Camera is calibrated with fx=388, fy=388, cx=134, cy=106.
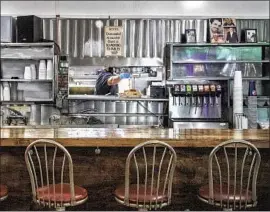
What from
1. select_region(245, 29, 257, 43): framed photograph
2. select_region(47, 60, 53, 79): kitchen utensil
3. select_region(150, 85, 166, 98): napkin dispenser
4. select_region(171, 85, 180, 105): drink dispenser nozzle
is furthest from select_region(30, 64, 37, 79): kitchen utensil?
select_region(245, 29, 257, 43): framed photograph

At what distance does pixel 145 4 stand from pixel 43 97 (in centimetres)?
240

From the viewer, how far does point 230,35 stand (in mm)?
6379

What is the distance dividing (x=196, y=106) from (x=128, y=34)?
5.87 feet

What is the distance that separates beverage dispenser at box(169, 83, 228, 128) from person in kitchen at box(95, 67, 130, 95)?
0.95 meters

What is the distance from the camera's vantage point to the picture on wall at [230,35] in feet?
20.8

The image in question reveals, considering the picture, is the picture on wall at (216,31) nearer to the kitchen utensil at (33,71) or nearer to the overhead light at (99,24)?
the overhead light at (99,24)

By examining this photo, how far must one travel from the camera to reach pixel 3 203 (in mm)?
3422

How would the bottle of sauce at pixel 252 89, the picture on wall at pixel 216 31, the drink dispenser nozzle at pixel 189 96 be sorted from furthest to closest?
the bottle of sauce at pixel 252 89, the picture on wall at pixel 216 31, the drink dispenser nozzle at pixel 189 96

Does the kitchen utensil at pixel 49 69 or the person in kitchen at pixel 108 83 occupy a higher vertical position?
the kitchen utensil at pixel 49 69

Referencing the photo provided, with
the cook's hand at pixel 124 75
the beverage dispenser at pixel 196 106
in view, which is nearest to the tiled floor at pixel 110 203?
the beverage dispenser at pixel 196 106

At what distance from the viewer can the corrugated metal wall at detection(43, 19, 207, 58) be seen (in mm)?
6840

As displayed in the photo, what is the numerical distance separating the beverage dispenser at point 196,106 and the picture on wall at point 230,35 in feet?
2.54

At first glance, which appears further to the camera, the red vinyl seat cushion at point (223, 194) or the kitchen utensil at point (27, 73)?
the kitchen utensil at point (27, 73)

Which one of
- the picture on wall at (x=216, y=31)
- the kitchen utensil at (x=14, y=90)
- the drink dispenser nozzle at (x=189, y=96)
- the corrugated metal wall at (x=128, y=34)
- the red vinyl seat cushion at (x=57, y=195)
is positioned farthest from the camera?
the corrugated metal wall at (x=128, y=34)
